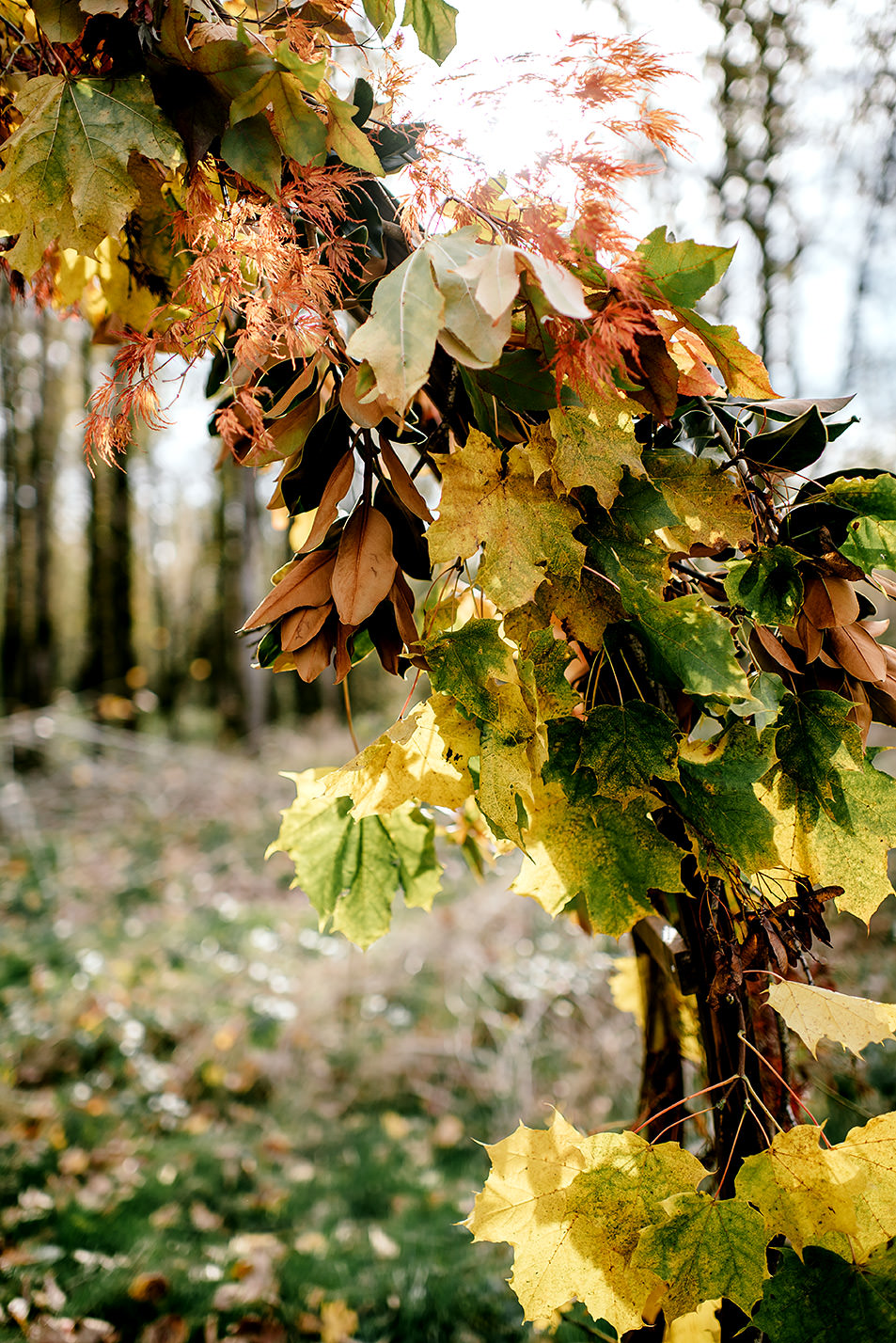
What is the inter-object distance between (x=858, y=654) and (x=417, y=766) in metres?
0.48

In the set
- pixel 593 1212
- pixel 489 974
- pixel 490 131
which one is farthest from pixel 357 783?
pixel 489 974

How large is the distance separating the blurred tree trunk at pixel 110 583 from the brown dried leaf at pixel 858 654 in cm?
1063

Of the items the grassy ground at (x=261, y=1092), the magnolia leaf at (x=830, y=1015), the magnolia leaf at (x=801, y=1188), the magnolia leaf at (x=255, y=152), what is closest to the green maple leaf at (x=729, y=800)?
the magnolia leaf at (x=830, y=1015)

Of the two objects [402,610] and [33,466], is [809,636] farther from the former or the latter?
[33,466]

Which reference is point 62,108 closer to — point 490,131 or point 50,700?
point 490,131

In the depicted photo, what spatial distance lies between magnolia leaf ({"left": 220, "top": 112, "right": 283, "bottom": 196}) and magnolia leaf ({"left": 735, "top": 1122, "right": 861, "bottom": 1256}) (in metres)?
1.01

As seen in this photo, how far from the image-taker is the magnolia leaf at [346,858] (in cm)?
104

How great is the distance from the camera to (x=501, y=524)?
0.72m

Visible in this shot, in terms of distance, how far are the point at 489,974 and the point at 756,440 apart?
12.2ft

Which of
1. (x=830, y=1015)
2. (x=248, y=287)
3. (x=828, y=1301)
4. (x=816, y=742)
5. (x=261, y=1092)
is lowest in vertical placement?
(x=261, y=1092)

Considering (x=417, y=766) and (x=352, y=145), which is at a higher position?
(x=352, y=145)

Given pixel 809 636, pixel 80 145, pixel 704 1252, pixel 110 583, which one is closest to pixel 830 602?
pixel 809 636

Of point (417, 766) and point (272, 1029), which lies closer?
point (417, 766)

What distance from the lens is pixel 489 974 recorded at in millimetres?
3980
